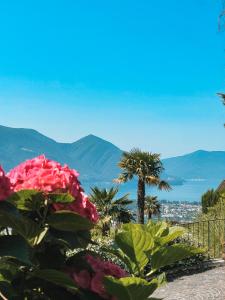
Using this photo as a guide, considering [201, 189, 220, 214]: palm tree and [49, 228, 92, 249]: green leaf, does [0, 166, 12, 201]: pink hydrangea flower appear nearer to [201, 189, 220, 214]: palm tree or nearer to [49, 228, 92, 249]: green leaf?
[49, 228, 92, 249]: green leaf

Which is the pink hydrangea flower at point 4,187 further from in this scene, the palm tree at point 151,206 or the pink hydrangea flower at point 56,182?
the palm tree at point 151,206

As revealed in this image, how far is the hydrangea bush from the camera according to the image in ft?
5.25

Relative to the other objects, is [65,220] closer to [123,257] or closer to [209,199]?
[123,257]

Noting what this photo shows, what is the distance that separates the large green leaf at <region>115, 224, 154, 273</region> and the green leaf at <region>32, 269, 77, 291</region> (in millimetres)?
253

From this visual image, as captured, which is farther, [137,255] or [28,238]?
[137,255]

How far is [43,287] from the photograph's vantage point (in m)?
1.71

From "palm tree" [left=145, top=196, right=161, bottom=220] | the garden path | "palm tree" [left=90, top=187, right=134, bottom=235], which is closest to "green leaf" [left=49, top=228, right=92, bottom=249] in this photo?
the garden path

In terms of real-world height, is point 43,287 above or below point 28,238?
below

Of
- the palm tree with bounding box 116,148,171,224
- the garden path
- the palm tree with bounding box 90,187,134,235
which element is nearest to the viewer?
the garden path

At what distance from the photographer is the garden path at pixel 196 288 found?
41.7 ft

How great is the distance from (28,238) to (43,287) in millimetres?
187

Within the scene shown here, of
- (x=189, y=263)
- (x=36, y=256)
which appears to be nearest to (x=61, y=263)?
(x=36, y=256)

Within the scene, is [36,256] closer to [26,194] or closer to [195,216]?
[26,194]

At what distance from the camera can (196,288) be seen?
13.6 m
